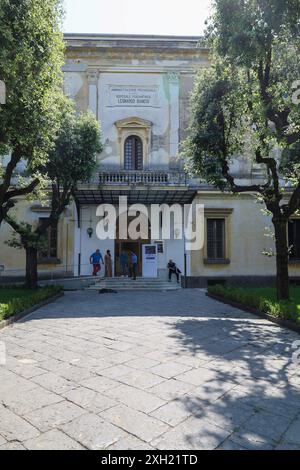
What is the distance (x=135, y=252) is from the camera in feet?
65.5

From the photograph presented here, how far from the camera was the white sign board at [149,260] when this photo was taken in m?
19.4

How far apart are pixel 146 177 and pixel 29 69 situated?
12.5 metres

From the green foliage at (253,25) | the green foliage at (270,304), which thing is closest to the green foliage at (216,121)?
the green foliage at (253,25)

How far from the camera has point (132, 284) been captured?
1742cm

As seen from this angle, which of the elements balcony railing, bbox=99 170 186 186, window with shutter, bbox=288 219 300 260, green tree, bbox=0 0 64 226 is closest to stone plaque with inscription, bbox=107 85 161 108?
balcony railing, bbox=99 170 186 186

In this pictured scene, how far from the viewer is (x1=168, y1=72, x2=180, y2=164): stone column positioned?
20234 millimetres

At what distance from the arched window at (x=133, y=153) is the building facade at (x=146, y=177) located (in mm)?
56

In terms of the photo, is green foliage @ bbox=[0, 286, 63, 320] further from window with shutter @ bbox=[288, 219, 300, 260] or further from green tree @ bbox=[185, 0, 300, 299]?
window with shutter @ bbox=[288, 219, 300, 260]

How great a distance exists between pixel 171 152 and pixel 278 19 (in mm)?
12746

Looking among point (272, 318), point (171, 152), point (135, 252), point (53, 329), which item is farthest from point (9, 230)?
point (272, 318)

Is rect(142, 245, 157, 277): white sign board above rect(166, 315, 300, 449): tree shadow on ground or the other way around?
above

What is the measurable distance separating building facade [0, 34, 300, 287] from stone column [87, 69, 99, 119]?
0.17 ft

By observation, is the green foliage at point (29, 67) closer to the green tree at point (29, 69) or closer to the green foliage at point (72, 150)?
the green tree at point (29, 69)

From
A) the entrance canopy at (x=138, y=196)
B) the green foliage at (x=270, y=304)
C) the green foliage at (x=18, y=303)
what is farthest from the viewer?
the entrance canopy at (x=138, y=196)
